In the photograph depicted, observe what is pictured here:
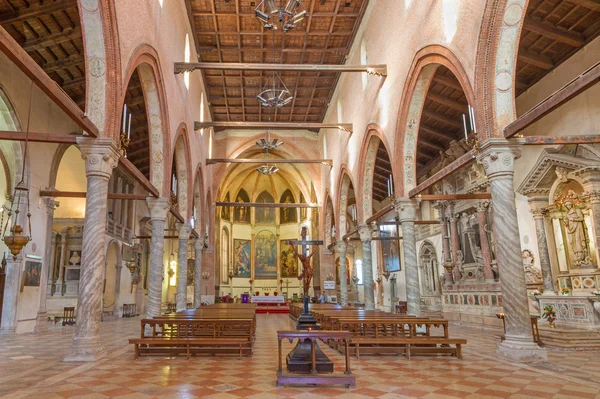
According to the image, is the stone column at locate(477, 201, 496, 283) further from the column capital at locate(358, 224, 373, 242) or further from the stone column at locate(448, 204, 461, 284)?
the column capital at locate(358, 224, 373, 242)

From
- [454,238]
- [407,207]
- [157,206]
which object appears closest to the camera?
[157,206]

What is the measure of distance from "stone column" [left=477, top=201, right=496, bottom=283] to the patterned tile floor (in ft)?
21.7

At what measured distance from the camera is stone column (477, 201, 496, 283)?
49.6 ft

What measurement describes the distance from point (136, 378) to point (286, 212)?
30.7m

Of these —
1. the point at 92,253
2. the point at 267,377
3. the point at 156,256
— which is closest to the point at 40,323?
the point at 156,256

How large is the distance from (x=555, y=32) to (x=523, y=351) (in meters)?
8.80

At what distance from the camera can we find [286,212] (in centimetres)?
3672

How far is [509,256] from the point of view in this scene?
7641 millimetres

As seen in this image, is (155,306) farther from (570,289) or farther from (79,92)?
(570,289)

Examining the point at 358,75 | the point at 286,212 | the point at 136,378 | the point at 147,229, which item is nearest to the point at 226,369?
the point at 136,378

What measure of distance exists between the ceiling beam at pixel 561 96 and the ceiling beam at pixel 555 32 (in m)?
5.43

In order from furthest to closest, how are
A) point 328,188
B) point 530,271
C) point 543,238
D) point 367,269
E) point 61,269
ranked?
point 328,188 < point 61,269 < point 367,269 < point 530,271 < point 543,238

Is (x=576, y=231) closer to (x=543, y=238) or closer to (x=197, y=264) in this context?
(x=543, y=238)

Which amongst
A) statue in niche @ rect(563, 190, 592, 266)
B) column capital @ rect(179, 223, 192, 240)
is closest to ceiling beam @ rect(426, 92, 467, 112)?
statue in niche @ rect(563, 190, 592, 266)
